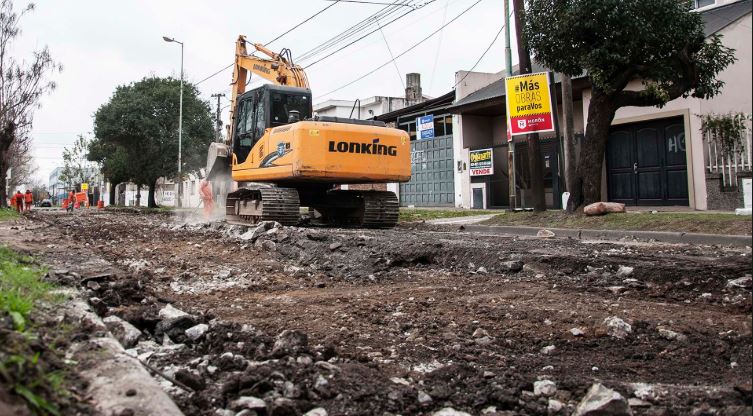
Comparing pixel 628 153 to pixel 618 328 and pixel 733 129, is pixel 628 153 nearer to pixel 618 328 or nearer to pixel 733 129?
pixel 618 328

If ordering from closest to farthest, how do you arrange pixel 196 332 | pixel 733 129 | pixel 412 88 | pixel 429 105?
pixel 733 129 → pixel 196 332 → pixel 429 105 → pixel 412 88

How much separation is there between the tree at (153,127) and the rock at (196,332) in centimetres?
3080

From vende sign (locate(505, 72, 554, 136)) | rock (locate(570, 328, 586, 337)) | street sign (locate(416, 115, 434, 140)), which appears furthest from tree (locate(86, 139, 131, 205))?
rock (locate(570, 328, 586, 337))

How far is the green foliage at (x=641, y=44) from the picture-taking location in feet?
36.0

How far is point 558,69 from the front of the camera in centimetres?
1254

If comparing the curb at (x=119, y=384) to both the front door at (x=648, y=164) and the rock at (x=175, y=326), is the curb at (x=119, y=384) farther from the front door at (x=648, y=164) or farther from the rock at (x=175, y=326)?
the front door at (x=648, y=164)

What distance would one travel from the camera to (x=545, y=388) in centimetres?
288

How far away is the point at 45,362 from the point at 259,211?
10.5 m

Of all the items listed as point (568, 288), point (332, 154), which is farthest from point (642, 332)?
point (332, 154)

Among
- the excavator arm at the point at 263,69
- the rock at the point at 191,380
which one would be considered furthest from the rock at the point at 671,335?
the excavator arm at the point at 263,69

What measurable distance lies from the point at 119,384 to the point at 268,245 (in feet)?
22.0

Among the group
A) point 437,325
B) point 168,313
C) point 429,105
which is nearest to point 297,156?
point 168,313

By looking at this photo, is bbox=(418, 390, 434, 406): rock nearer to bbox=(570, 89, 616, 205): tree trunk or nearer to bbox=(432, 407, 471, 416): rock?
bbox=(432, 407, 471, 416): rock

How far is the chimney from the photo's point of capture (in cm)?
3422
